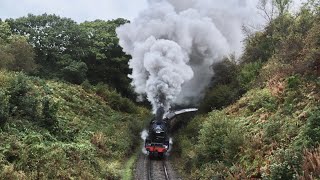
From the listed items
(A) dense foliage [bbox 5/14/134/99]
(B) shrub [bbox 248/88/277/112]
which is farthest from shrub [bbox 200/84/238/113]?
(A) dense foliage [bbox 5/14/134/99]

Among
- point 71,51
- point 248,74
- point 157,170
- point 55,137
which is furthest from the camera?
point 71,51

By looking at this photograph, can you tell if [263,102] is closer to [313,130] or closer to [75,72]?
[313,130]

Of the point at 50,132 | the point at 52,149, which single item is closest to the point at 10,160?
the point at 52,149

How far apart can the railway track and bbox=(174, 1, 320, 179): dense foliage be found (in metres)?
1.19

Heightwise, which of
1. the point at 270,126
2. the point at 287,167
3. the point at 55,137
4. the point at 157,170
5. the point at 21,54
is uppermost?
the point at 21,54

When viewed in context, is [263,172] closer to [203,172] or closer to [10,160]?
[203,172]

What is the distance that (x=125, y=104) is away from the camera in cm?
4250

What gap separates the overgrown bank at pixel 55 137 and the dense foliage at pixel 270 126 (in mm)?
4925

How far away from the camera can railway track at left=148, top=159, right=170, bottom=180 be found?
850 inches

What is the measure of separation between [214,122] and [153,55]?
12.1m

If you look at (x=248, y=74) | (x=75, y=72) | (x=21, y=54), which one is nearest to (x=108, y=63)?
(x=75, y=72)

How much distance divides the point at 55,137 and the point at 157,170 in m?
6.87

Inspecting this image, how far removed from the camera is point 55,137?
20.4m

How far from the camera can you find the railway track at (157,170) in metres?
21.6
